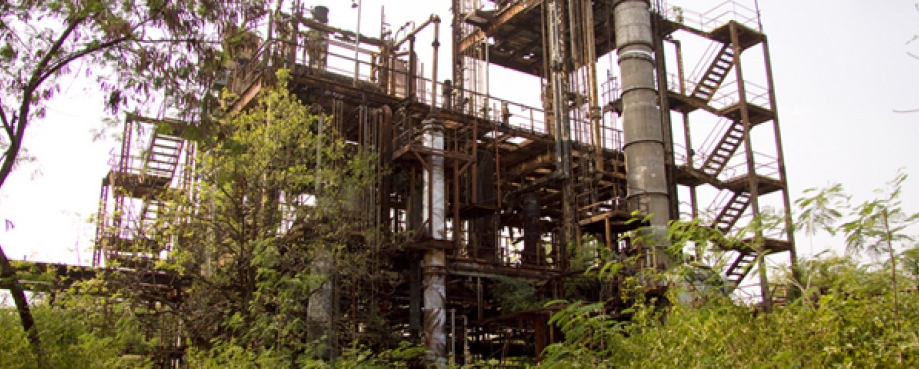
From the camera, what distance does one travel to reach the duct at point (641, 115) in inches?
1081

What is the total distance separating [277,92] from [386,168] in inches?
219

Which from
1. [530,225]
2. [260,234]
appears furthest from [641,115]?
[260,234]

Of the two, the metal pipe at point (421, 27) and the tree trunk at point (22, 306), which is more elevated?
the metal pipe at point (421, 27)

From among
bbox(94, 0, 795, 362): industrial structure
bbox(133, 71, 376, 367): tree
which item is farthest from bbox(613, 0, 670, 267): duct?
bbox(133, 71, 376, 367): tree

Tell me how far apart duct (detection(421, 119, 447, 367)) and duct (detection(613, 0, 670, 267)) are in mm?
7433

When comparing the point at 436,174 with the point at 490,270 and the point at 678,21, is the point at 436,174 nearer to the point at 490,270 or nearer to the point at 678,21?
the point at 490,270

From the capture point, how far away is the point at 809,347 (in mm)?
8977

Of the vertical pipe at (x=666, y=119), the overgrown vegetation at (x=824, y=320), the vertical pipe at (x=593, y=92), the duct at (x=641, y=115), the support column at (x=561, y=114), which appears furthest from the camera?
the vertical pipe at (x=666, y=119)

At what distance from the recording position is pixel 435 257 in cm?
2270

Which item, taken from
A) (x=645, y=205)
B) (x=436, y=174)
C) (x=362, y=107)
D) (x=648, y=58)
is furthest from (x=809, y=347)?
(x=648, y=58)

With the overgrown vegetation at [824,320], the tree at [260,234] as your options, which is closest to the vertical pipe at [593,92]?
the tree at [260,234]

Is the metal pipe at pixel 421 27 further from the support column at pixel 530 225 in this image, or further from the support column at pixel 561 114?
the support column at pixel 530 225

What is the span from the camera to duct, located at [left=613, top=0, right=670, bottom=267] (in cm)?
2747

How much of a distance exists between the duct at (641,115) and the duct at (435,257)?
7433 millimetres
